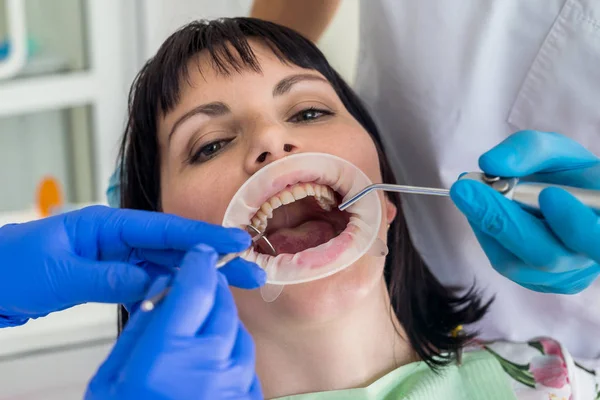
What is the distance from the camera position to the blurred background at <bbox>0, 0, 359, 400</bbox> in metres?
2.27

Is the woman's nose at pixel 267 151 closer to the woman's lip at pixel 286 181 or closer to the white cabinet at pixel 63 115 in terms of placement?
the woman's lip at pixel 286 181

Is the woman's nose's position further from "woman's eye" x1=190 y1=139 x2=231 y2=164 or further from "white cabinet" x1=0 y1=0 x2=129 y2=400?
"white cabinet" x1=0 y1=0 x2=129 y2=400

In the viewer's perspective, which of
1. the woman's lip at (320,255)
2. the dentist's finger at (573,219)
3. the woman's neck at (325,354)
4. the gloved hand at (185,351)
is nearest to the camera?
the gloved hand at (185,351)

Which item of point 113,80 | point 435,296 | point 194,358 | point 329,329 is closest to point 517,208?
point 329,329

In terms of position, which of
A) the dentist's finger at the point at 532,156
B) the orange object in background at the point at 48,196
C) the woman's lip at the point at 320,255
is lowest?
the orange object in background at the point at 48,196

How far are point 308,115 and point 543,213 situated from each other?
46 centimetres

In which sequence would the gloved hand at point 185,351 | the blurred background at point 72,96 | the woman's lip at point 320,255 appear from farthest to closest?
the blurred background at point 72,96, the woman's lip at point 320,255, the gloved hand at point 185,351

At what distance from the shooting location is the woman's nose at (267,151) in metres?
1.13

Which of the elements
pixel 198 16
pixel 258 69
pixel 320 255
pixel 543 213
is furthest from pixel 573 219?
pixel 198 16

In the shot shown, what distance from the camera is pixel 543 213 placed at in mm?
999

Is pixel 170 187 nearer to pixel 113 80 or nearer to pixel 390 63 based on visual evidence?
pixel 390 63

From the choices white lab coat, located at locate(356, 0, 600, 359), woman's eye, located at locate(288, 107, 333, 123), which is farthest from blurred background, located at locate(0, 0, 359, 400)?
woman's eye, located at locate(288, 107, 333, 123)

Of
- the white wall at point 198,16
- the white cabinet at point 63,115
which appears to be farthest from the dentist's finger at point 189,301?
the white wall at point 198,16

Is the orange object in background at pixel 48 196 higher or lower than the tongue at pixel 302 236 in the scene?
lower
